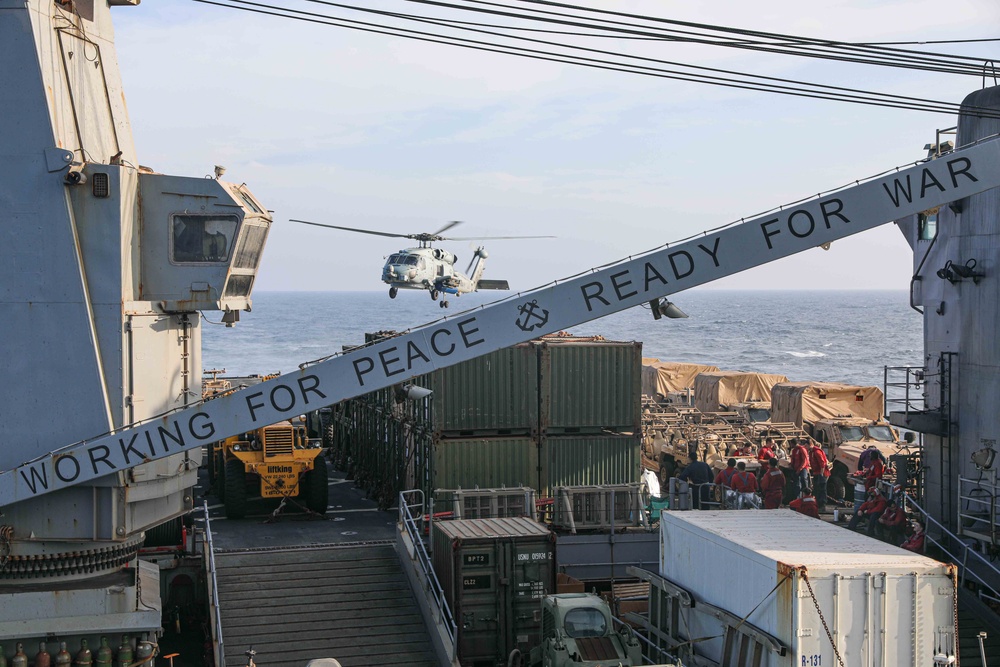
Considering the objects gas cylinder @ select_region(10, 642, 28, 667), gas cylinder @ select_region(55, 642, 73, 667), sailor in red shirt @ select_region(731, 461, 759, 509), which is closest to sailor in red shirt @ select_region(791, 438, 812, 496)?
sailor in red shirt @ select_region(731, 461, 759, 509)

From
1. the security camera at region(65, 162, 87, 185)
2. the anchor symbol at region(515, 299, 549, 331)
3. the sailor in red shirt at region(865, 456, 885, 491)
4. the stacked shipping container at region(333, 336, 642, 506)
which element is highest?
the security camera at region(65, 162, 87, 185)

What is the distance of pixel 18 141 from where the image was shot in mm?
13000

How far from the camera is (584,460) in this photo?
22641 mm

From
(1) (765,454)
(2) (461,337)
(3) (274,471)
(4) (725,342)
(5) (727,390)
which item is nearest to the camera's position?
(2) (461,337)

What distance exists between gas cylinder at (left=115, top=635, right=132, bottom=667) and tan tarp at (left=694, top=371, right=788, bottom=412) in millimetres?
32372

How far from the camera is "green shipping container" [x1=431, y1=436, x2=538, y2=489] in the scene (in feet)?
72.0

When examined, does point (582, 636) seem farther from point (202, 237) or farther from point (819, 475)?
point (819, 475)

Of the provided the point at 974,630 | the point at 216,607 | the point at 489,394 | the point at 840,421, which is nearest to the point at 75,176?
the point at 216,607

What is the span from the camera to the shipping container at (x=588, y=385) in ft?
73.6

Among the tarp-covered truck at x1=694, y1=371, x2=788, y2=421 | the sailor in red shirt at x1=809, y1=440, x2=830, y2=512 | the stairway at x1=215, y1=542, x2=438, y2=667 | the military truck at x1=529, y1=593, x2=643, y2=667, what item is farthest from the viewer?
the tarp-covered truck at x1=694, y1=371, x2=788, y2=421

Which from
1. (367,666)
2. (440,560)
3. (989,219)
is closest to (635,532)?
(440,560)

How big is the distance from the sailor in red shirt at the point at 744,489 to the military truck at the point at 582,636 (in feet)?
19.7

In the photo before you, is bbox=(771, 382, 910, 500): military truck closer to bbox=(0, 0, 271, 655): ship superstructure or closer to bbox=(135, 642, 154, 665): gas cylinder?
bbox=(0, 0, 271, 655): ship superstructure

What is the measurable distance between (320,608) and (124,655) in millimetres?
3775
